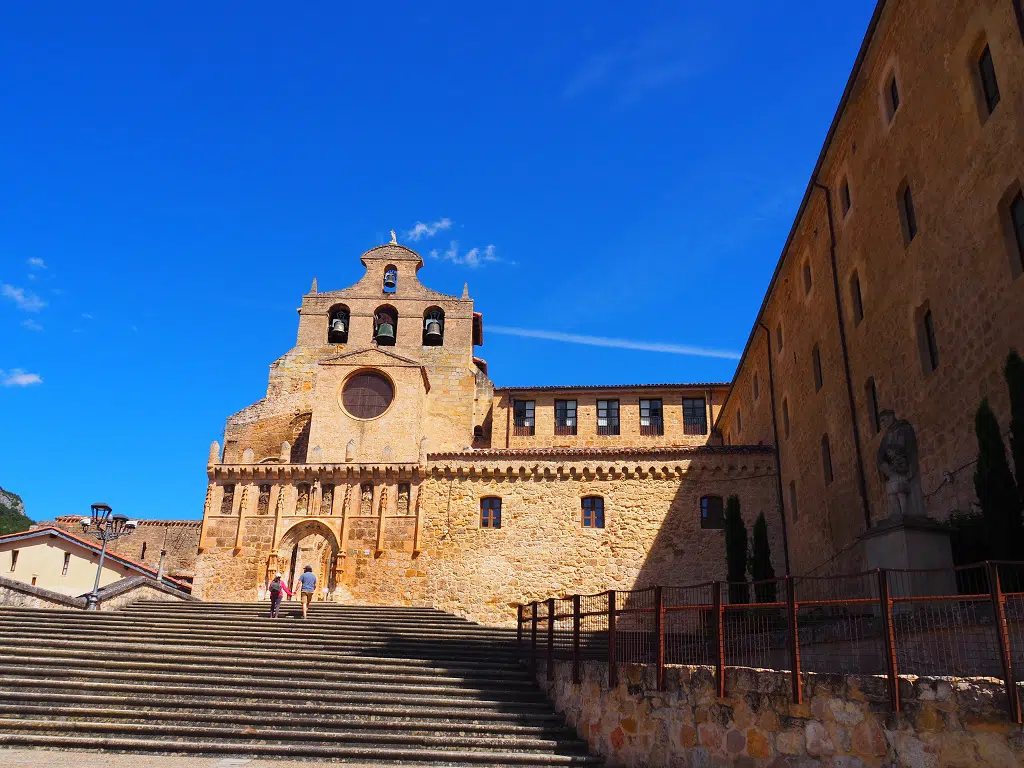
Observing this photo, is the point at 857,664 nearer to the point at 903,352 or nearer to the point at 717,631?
the point at 717,631

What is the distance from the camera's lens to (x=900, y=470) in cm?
1298

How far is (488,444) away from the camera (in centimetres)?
3803

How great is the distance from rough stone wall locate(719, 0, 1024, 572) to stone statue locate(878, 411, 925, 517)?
1.55 meters

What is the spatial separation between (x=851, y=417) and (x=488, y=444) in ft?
67.4

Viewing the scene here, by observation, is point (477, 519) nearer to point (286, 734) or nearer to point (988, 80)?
point (286, 734)

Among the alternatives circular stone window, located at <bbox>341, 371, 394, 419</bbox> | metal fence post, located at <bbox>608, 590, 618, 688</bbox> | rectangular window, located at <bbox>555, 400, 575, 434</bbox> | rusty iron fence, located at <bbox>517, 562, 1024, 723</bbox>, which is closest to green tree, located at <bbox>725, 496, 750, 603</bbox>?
rusty iron fence, located at <bbox>517, 562, 1024, 723</bbox>

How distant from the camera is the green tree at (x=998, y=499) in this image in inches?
449

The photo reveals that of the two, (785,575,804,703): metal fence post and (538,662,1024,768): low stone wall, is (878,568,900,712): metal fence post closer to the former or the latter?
(538,662,1024,768): low stone wall

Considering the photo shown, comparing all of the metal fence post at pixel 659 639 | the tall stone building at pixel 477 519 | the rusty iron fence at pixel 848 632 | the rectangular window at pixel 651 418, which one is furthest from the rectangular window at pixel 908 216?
the rectangular window at pixel 651 418

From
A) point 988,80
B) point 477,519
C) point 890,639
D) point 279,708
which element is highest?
point 988,80

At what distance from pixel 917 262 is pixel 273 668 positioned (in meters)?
15.1

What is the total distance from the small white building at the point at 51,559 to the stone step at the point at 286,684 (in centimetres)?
1510

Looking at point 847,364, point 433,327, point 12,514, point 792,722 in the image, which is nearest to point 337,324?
point 433,327

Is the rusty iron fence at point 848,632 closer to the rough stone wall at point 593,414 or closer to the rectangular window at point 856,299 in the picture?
the rectangular window at point 856,299
